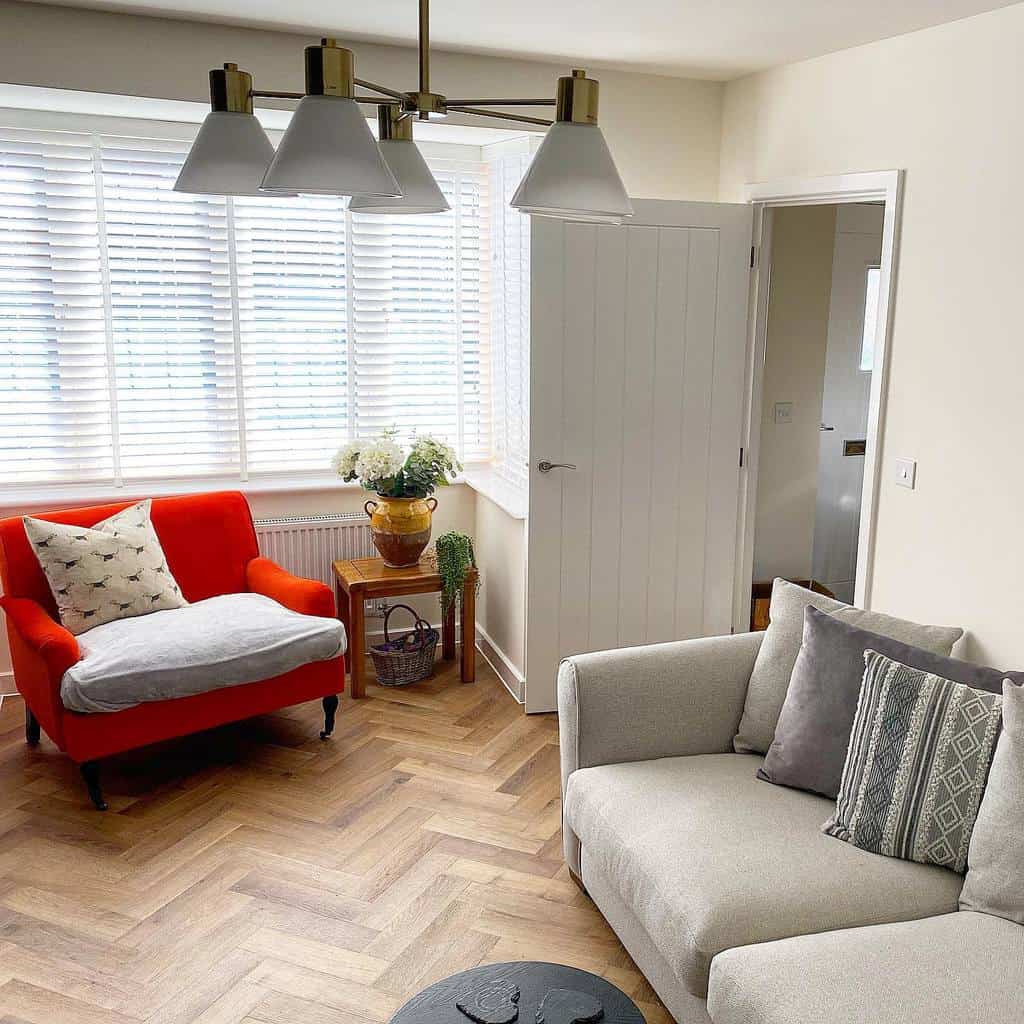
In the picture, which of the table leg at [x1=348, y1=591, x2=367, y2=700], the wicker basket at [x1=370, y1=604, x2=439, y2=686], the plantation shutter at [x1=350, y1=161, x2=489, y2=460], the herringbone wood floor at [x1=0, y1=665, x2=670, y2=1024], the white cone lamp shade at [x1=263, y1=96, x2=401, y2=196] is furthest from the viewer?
the plantation shutter at [x1=350, y1=161, x2=489, y2=460]

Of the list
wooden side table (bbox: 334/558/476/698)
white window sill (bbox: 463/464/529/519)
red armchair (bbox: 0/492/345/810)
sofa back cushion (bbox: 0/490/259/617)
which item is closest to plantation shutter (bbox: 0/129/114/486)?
sofa back cushion (bbox: 0/490/259/617)

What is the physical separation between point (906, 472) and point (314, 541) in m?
2.50

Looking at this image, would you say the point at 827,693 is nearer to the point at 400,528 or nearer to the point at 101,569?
the point at 400,528

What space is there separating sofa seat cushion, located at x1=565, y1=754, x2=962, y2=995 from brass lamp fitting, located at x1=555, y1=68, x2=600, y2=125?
1.56 meters

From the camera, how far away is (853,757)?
2.38 m

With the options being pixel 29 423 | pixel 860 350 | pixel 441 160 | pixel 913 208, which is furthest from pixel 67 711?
pixel 860 350

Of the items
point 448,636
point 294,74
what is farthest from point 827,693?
point 294,74

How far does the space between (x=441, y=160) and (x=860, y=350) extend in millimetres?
2300

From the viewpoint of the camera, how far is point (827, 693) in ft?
8.26

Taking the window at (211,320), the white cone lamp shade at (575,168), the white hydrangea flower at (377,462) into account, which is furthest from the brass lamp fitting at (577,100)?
the window at (211,320)

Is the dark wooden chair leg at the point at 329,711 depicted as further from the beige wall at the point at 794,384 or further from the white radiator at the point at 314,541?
the beige wall at the point at 794,384

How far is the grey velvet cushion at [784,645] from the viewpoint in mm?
2676

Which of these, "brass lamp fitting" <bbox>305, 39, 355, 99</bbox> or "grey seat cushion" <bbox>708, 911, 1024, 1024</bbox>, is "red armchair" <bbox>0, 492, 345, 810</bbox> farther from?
"brass lamp fitting" <bbox>305, 39, 355, 99</bbox>

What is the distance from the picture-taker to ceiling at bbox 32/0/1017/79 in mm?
2922
